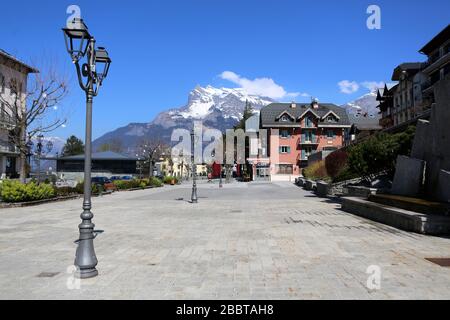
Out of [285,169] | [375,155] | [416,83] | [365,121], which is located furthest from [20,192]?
[365,121]

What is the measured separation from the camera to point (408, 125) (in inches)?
874

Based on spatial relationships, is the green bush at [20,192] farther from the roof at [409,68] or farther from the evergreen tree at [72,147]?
the evergreen tree at [72,147]

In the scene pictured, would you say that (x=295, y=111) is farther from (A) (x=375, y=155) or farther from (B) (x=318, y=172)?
(A) (x=375, y=155)

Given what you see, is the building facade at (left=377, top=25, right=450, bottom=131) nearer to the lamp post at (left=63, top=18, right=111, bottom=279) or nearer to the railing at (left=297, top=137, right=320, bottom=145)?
the railing at (left=297, top=137, right=320, bottom=145)

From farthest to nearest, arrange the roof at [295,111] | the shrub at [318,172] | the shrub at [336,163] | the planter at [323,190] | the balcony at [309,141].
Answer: the roof at [295,111] → the balcony at [309,141] → the shrub at [318,172] → the shrub at [336,163] → the planter at [323,190]

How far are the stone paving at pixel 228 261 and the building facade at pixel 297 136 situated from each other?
195ft

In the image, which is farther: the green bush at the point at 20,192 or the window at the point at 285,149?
the window at the point at 285,149

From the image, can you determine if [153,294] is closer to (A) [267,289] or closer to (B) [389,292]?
(A) [267,289]

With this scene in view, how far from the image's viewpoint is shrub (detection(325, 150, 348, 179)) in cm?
3192

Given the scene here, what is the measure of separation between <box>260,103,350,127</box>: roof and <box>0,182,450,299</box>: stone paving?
60650mm

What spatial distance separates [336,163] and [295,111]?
42.7 m

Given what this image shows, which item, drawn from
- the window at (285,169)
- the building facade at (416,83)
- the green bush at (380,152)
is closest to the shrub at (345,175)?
the green bush at (380,152)

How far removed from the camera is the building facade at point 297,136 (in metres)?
72.2
